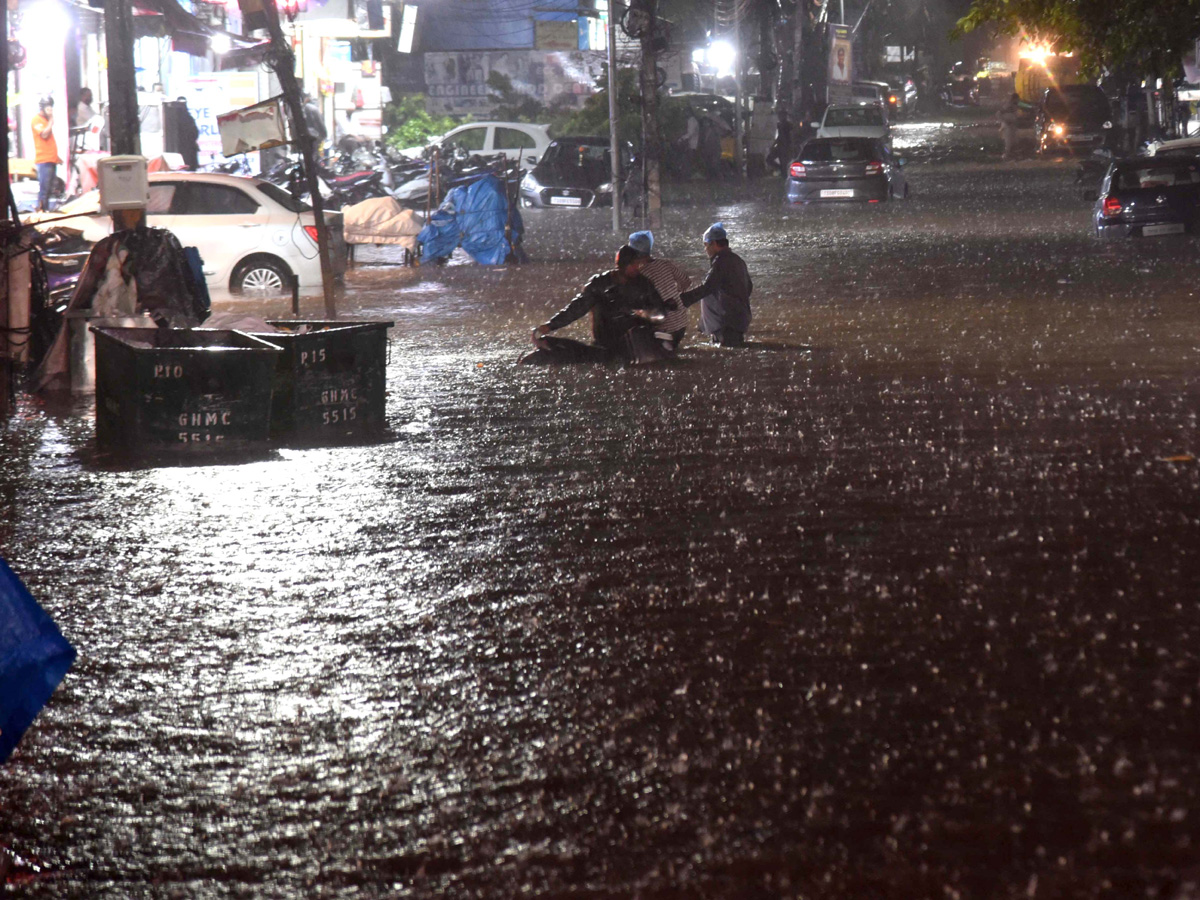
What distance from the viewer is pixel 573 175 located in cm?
3669

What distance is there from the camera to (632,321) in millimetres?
12992

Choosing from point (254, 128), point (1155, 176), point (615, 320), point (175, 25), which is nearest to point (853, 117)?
point (175, 25)

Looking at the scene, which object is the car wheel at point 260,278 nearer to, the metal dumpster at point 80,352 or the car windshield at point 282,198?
the car windshield at point 282,198

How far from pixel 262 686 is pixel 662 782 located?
1.60 m

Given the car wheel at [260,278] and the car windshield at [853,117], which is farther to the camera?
the car windshield at [853,117]

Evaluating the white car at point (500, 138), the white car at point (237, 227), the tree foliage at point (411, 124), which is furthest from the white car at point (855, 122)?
the white car at point (237, 227)

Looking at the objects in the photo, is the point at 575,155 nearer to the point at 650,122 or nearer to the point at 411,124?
the point at 650,122

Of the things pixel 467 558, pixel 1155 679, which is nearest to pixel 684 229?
pixel 467 558

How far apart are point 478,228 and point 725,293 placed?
393 inches

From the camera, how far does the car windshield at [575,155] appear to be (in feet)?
120

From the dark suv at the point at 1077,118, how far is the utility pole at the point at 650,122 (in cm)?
2049

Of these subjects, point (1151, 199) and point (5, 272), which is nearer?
point (5, 272)

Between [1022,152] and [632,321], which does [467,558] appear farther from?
[1022,152]

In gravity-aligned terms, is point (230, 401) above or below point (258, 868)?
above
